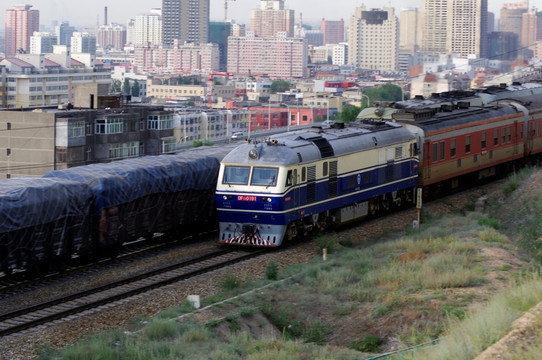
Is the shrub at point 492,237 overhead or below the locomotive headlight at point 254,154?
below

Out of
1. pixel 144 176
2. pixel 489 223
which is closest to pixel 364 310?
pixel 144 176

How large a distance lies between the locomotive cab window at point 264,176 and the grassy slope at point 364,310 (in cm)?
290

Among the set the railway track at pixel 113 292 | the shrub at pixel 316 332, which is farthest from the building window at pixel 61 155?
the shrub at pixel 316 332

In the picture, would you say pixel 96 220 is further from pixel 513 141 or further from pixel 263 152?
pixel 513 141

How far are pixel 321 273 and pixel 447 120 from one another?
54.8ft

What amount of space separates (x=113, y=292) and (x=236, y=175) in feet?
22.1

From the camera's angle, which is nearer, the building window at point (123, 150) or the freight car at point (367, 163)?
the freight car at point (367, 163)

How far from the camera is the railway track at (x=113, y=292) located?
→ 19.1 metres

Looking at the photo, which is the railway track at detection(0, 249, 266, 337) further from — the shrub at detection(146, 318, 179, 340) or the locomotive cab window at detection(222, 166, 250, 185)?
the shrub at detection(146, 318, 179, 340)

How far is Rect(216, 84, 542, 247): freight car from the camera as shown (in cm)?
2666

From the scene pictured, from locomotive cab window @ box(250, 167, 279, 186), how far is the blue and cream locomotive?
0.02 metres

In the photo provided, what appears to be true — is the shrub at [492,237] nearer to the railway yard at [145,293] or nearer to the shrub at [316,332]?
the railway yard at [145,293]

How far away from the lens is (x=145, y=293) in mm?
21469

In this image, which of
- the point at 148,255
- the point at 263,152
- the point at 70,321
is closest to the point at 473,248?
the point at 263,152
